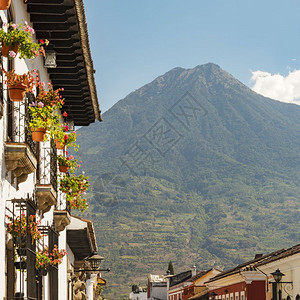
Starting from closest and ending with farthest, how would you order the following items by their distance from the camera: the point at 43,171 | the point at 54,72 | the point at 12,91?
Result: 1. the point at 12,91
2. the point at 43,171
3. the point at 54,72

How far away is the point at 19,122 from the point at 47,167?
4.31 meters

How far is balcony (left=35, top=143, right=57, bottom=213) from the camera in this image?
1212cm

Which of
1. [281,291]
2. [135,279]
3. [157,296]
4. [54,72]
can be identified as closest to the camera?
[54,72]

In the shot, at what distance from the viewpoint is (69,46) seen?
1283 cm

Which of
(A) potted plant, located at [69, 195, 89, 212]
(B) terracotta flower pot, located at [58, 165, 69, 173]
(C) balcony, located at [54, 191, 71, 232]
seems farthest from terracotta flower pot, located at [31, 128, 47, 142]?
(A) potted plant, located at [69, 195, 89, 212]

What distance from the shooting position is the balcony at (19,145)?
9.10 meters

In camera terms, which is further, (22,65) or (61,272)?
(61,272)

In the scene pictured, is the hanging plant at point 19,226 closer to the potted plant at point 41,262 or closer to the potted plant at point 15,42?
the potted plant at point 41,262

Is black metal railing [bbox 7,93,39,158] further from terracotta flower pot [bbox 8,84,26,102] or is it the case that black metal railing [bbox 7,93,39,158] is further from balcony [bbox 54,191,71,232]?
balcony [bbox 54,191,71,232]

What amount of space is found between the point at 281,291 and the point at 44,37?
17125 millimetres

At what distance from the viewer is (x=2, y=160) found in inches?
354

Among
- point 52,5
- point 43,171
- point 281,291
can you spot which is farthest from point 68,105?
point 281,291

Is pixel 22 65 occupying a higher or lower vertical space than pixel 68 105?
lower

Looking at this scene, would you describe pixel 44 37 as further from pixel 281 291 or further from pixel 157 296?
pixel 157 296
